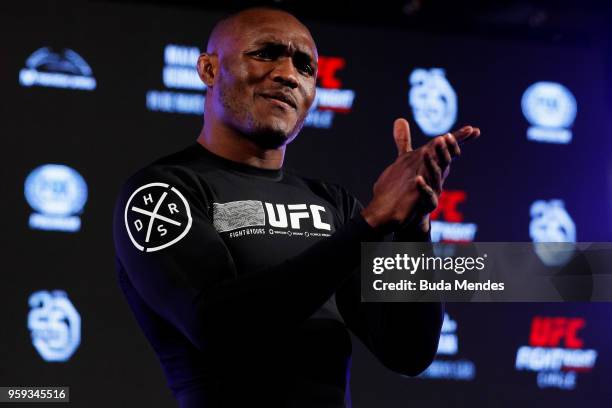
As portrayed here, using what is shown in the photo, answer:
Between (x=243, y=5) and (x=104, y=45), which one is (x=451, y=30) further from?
(x=104, y=45)

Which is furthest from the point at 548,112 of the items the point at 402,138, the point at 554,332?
the point at 402,138

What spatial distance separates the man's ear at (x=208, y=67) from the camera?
2.15m

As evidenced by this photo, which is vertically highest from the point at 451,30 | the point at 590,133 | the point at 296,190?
the point at 451,30

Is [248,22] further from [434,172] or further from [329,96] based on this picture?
[329,96]

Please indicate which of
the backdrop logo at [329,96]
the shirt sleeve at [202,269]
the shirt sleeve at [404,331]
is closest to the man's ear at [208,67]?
the shirt sleeve at [202,269]

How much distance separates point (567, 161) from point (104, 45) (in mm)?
2256

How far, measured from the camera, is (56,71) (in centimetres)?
385

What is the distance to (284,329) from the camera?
1707 mm

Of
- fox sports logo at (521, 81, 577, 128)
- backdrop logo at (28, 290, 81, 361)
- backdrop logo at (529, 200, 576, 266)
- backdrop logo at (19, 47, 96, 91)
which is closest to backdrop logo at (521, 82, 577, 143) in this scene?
fox sports logo at (521, 81, 577, 128)

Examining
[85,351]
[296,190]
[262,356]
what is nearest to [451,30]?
[85,351]

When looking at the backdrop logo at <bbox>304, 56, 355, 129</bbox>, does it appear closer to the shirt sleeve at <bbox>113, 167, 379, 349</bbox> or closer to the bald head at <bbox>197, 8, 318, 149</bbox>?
the bald head at <bbox>197, 8, 318, 149</bbox>

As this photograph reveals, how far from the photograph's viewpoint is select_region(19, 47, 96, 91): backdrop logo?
3.83 m

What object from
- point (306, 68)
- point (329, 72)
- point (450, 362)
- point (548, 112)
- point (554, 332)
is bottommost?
point (450, 362)

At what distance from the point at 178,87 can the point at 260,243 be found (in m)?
2.22
